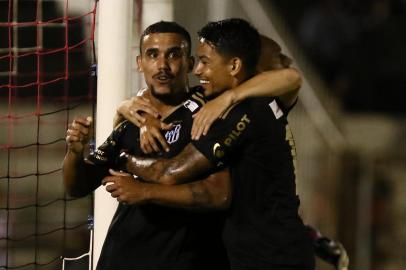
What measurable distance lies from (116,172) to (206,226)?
0.42 metres

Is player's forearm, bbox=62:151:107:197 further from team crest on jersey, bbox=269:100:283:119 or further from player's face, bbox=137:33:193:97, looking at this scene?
team crest on jersey, bbox=269:100:283:119

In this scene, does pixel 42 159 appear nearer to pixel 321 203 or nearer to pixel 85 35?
pixel 85 35

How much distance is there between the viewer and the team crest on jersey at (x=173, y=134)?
3.83m

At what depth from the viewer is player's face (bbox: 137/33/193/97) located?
3916mm

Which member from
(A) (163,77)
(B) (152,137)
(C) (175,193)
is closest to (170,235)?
(C) (175,193)

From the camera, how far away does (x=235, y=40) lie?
3.85 meters

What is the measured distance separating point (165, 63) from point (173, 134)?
0.30m

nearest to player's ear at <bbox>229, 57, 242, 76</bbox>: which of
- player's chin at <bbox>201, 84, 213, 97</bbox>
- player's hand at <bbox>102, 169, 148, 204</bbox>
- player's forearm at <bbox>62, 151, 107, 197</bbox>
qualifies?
player's chin at <bbox>201, 84, 213, 97</bbox>

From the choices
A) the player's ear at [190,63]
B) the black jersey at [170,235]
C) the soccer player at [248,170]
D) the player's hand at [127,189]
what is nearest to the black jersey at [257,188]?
the soccer player at [248,170]

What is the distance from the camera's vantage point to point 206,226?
12.6ft

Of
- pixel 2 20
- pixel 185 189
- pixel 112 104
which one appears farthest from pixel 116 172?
pixel 2 20

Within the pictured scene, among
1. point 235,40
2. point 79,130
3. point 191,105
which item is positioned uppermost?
point 235,40

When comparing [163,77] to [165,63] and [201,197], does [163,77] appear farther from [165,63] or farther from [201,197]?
[201,197]

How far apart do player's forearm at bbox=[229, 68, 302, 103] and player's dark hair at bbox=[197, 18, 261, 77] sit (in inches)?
3.0
